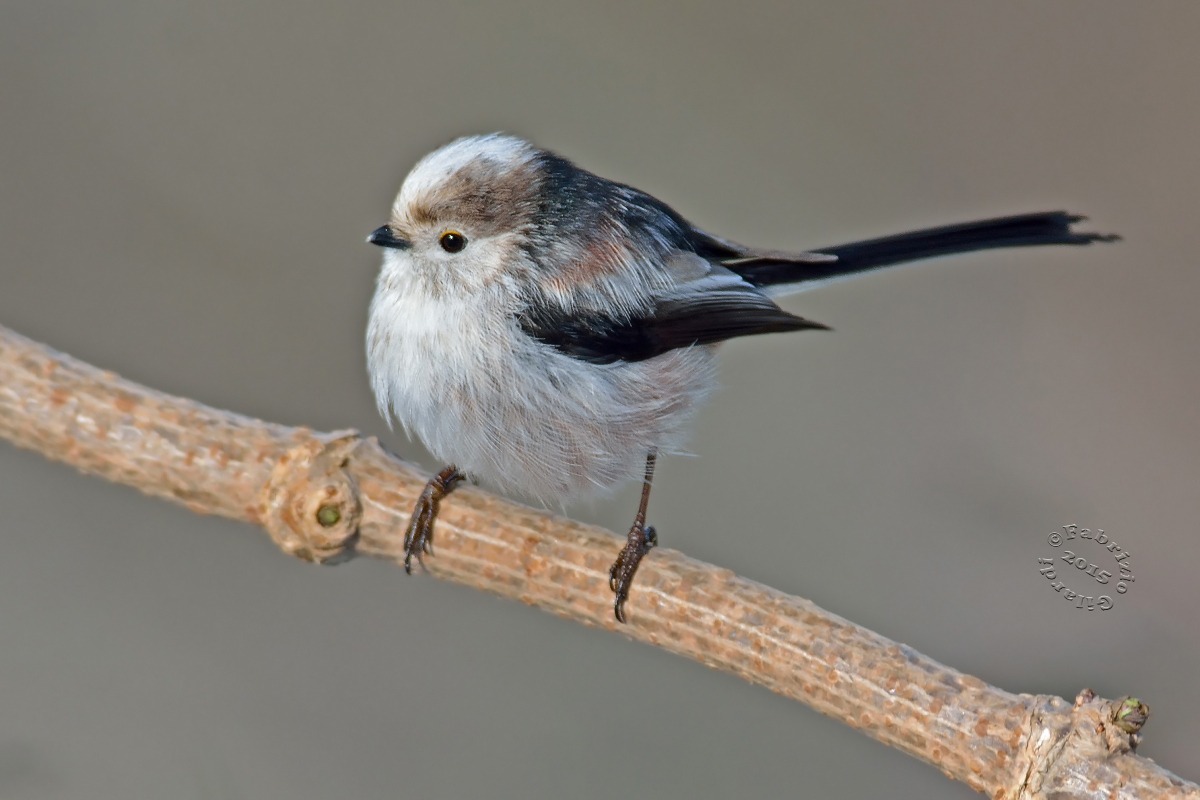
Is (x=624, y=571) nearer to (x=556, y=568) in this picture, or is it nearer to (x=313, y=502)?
(x=556, y=568)

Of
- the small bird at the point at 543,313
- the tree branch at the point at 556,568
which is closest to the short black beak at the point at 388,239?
the small bird at the point at 543,313

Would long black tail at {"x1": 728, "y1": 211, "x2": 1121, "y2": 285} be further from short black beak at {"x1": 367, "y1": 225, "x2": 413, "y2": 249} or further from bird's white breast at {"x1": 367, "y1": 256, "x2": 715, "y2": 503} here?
short black beak at {"x1": 367, "y1": 225, "x2": 413, "y2": 249}

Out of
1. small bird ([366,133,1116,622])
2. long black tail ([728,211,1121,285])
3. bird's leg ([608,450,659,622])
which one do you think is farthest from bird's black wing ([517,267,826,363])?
bird's leg ([608,450,659,622])

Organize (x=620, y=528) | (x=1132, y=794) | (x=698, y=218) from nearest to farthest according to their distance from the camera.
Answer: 1. (x=1132, y=794)
2. (x=620, y=528)
3. (x=698, y=218)

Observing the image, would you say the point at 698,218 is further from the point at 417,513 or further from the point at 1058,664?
the point at 1058,664

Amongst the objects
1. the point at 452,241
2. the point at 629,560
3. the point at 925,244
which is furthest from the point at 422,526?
the point at 925,244

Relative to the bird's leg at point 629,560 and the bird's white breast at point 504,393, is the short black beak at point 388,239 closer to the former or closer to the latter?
the bird's white breast at point 504,393

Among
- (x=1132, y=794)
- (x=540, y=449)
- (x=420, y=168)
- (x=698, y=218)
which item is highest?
(x=698, y=218)

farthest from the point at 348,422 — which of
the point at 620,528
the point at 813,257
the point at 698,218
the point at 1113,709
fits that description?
the point at 1113,709
